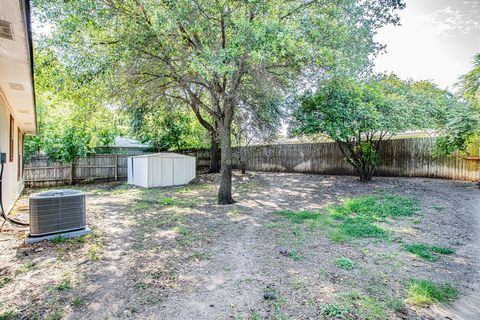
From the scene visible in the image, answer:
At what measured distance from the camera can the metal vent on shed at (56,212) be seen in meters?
4.24

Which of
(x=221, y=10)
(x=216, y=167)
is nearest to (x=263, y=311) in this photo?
(x=221, y=10)

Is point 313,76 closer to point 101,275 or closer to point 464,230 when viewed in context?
point 464,230

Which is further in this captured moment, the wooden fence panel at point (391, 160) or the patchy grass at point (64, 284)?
the wooden fence panel at point (391, 160)

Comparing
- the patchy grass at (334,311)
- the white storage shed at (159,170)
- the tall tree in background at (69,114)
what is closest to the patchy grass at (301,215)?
the patchy grass at (334,311)

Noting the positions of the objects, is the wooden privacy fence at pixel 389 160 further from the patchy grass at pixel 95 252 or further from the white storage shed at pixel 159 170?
the patchy grass at pixel 95 252

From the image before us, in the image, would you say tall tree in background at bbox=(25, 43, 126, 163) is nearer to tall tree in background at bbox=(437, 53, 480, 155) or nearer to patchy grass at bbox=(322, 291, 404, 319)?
patchy grass at bbox=(322, 291, 404, 319)

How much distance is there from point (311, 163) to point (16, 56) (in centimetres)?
1307

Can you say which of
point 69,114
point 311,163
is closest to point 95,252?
point 69,114

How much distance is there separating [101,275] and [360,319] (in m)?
2.96

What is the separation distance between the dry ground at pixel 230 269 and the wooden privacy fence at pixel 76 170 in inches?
288

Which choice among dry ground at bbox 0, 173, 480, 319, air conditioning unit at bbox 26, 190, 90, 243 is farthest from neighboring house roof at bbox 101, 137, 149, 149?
air conditioning unit at bbox 26, 190, 90, 243

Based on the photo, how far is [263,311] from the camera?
248cm

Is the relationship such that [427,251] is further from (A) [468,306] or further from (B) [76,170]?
(B) [76,170]

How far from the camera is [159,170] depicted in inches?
463
